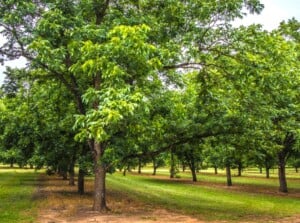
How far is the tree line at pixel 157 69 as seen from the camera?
12.6 meters

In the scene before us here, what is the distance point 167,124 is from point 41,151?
11.3m

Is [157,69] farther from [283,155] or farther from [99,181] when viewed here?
[283,155]

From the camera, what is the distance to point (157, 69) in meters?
14.3

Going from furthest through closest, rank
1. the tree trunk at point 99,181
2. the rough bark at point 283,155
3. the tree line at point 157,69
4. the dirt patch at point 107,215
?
the rough bark at point 283,155 < the tree trunk at point 99,181 < the dirt patch at point 107,215 < the tree line at point 157,69

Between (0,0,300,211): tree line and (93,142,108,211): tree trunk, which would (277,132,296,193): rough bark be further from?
(93,142,108,211): tree trunk

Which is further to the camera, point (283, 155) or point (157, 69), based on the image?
point (283, 155)

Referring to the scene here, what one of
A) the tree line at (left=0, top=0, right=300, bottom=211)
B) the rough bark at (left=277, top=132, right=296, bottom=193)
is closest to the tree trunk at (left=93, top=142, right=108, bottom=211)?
the tree line at (left=0, top=0, right=300, bottom=211)

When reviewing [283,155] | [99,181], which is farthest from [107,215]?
[283,155]

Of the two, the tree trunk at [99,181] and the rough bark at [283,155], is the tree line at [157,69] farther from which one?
the rough bark at [283,155]

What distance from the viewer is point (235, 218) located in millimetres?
16594

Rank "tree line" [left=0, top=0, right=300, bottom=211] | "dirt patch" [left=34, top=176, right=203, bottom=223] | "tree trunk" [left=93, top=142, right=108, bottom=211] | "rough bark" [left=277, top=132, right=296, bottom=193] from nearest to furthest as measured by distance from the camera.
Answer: "tree line" [left=0, top=0, right=300, bottom=211] → "dirt patch" [left=34, top=176, right=203, bottom=223] → "tree trunk" [left=93, top=142, right=108, bottom=211] → "rough bark" [left=277, top=132, right=296, bottom=193]

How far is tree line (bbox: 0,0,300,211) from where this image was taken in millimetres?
12641

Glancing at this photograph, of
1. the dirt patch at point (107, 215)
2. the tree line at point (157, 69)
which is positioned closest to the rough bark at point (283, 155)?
the tree line at point (157, 69)

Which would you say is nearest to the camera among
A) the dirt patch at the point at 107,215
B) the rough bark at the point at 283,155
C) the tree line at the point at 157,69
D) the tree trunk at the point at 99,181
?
the tree line at the point at 157,69
